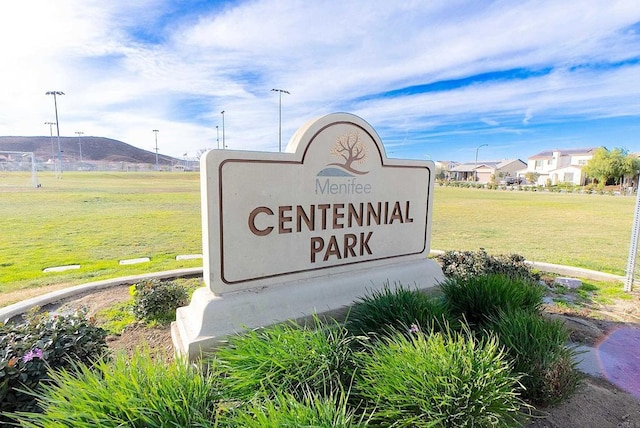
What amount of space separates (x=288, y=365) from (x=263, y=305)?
1.21 meters

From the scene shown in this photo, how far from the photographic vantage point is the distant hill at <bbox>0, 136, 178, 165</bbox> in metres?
121

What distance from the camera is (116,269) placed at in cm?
639

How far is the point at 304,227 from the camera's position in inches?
142

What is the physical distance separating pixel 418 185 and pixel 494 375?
9.16 feet

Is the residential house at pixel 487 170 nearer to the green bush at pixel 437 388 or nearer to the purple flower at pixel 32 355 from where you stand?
the green bush at pixel 437 388

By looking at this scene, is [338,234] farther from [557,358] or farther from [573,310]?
[573,310]

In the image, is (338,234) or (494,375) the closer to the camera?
(494,375)

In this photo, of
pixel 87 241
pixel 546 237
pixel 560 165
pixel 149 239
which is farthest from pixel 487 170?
pixel 87 241

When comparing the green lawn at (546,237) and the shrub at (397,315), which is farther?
the green lawn at (546,237)

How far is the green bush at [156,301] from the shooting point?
397cm

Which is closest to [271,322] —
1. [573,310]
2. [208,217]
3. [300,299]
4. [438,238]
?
[300,299]

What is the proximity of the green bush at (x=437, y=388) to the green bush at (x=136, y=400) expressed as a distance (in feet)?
2.90

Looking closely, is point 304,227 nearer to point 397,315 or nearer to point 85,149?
point 397,315

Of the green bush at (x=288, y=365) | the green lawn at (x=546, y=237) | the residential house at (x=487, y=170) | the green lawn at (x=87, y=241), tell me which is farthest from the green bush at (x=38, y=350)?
the residential house at (x=487, y=170)
